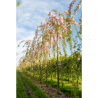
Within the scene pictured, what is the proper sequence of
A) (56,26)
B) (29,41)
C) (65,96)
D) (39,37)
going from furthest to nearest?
(29,41) → (39,37) → (56,26) → (65,96)
